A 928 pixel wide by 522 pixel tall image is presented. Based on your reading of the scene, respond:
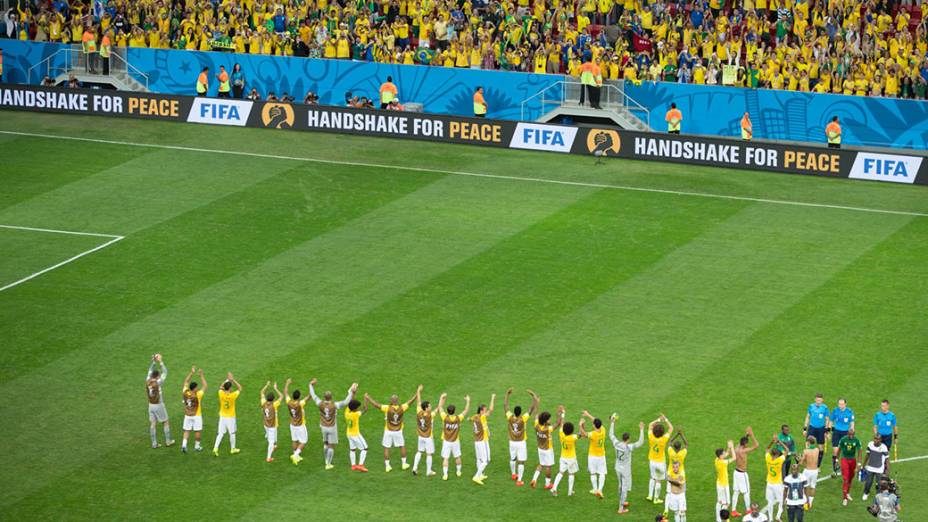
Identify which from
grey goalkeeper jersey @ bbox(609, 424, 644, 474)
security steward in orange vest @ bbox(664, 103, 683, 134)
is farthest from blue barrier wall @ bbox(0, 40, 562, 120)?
grey goalkeeper jersey @ bbox(609, 424, 644, 474)

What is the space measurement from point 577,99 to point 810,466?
28379 mm

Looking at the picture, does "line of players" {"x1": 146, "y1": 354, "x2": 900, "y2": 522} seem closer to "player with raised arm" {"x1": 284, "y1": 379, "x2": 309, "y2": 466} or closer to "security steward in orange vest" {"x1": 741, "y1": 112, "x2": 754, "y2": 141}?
"player with raised arm" {"x1": 284, "y1": 379, "x2": 309, "y2": 466}

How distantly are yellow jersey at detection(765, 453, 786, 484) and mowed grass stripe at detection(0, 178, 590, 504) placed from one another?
1124cm

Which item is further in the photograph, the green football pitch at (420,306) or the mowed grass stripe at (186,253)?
the mowed grass stripe at (186,253)

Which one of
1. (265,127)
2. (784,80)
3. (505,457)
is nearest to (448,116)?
(265,127)

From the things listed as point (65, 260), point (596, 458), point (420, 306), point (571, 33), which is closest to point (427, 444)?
point (596, 458)

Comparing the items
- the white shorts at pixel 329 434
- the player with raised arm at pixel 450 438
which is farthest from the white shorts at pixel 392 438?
the white shorts at pixel 329 434

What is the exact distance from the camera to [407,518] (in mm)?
27750

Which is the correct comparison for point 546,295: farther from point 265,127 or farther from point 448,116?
point 265,127

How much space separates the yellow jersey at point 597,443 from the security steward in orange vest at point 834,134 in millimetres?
23703

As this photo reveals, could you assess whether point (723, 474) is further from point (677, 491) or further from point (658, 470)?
point (658, 470)

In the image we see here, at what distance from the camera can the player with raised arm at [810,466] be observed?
27.7m

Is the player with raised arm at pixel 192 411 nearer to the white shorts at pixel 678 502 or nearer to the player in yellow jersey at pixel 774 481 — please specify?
the white shorts at pixel 678 502

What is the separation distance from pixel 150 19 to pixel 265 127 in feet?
30.7
